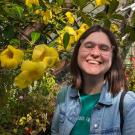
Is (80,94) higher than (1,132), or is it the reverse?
(80,94)

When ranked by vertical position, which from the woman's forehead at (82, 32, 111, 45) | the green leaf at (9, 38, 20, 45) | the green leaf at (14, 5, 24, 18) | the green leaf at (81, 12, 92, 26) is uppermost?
the green leaf at (14, 5, 24, 18)

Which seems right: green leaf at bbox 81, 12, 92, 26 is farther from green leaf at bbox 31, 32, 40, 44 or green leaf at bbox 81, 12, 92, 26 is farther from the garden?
green leaf at bbox 31, 32, 40, 44

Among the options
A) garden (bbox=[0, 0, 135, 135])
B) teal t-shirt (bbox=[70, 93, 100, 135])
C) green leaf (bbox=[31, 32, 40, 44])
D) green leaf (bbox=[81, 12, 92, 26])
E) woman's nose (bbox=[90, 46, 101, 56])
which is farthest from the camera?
teal t-shirt (bbox=[70, 93, 100, 135])

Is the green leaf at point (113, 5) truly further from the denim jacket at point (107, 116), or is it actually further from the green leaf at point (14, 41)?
the denim jacket at point (107, 116)

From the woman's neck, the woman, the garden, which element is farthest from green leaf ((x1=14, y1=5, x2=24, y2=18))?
the woman's neck

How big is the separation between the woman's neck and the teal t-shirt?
0.02 m

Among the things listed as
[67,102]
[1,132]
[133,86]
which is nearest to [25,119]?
[1,132]

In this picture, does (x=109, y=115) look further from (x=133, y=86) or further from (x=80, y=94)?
(x=133, y=86)

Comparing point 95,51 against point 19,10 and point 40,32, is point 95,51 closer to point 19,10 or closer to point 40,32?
point 40,32

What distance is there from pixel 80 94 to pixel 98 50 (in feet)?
0.99

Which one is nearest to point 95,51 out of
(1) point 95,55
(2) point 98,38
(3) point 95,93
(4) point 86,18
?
(1) point 95,55

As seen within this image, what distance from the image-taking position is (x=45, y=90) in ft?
15.3

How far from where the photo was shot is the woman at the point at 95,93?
5.41 feet

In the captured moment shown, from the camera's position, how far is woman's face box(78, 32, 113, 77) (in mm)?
1618
